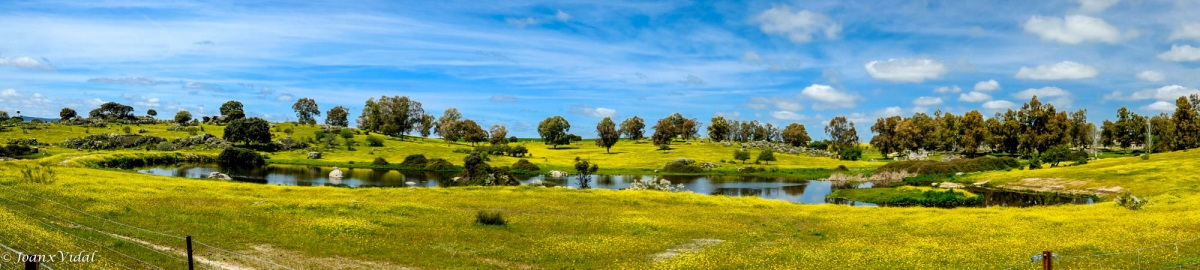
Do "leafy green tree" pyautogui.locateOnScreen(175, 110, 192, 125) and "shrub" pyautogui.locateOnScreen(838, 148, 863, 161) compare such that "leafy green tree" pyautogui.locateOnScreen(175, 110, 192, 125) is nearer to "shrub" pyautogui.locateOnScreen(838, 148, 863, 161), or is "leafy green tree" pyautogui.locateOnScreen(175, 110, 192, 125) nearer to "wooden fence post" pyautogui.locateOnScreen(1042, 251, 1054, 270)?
"shrub" pyautogui.locateOnScreen(838, 148, 863, 161)

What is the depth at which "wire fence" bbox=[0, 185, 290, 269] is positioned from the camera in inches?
836

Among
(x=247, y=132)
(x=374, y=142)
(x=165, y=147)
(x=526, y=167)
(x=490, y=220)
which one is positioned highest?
(x=247, y=132)

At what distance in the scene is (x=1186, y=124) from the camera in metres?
131

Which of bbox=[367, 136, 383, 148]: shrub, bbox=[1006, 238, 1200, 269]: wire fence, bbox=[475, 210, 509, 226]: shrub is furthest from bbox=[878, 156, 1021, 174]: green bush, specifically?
bbox=[367, 136, 383, 148]: shrub

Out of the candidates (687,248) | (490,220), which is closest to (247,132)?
(490,220)

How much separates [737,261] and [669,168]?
332 feet

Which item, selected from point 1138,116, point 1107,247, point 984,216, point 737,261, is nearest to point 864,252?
point 737,261

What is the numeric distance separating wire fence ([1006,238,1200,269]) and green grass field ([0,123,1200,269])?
0.11m

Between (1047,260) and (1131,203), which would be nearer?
(1047,260)

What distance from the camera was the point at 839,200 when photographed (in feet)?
247

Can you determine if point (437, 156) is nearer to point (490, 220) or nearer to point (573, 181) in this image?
point (573, 181)

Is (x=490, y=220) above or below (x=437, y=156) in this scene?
below

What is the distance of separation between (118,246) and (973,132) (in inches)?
6316

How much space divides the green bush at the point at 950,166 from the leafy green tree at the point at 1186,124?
45895mm
